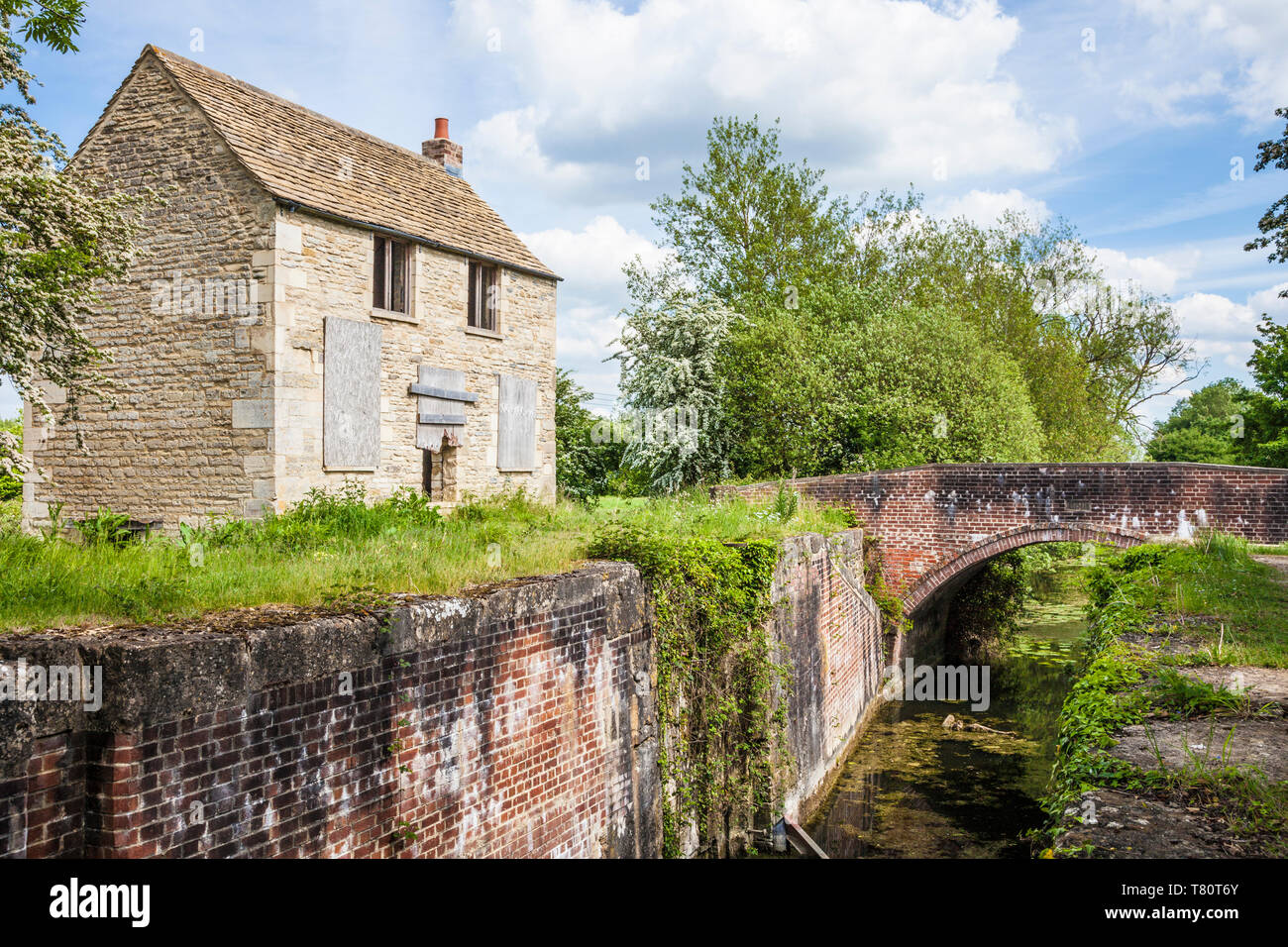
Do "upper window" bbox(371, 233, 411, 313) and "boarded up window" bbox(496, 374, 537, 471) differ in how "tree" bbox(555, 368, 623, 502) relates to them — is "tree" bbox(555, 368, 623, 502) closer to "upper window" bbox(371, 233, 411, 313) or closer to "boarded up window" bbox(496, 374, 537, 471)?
"boarded up window" bbox(496, 374, 537, 471)

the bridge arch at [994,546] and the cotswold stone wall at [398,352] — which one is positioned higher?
the cotswold stone wall at [398,352]

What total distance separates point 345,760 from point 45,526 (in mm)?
10636

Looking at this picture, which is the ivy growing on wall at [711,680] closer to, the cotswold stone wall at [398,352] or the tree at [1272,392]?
the cotswold stone wall at [398,352]

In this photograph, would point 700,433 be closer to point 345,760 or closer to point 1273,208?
point 1273,208

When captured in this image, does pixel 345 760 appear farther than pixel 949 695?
No

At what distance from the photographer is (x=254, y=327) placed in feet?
38.1

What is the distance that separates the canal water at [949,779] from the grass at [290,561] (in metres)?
3.96

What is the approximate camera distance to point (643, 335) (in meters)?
23.7

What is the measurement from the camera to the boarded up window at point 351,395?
39.9 ft

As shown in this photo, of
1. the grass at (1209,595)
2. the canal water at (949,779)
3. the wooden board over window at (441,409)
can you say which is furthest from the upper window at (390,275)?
the grass at (1209,595)

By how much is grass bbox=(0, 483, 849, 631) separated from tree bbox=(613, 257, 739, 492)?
10.5 m

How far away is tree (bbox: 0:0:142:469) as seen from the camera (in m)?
8.13

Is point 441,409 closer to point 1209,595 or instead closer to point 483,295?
point 483,295
